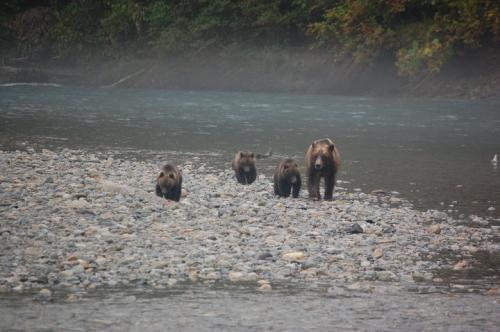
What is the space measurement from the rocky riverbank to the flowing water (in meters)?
0.54

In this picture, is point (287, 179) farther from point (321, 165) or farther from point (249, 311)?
point (249, 311)

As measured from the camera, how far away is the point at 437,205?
43.1 feet

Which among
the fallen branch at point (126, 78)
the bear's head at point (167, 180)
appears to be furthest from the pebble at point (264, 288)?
the fallen branch at point (126, 78)

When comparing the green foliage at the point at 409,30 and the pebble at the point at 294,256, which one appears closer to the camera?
the pebble at the point at 294,256

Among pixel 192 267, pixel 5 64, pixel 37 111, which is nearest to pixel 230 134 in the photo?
pixel 37 111

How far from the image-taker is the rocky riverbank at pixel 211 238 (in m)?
8.06

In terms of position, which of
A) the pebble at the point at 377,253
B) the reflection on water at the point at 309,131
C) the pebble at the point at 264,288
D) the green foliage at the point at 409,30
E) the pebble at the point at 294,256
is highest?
the green foliage at the point at 409,30

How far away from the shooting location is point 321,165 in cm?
1270

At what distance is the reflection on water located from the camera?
1619cm

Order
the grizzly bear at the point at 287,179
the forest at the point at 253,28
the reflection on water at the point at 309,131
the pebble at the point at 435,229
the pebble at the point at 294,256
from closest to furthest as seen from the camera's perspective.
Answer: the pebble at the point at 294,256
the pebble at the point at 435,229
the grizzly bear at the point at 287,179
the reflection on water at the point at 309,131
the forest at the point at 253,28

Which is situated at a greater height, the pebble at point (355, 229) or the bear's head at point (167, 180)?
the bear's head at point (167, 180)

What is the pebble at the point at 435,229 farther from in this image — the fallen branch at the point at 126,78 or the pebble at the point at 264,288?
the fallen branch at the point at 126,78

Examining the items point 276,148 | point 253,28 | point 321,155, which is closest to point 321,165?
point 321,155

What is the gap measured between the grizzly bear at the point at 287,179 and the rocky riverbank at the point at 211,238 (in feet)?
0.65
